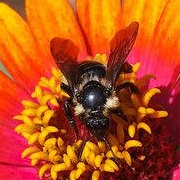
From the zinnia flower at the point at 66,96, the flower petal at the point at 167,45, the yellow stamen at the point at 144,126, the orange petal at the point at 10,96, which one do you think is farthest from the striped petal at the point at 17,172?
the flower petal at the point at 167,45

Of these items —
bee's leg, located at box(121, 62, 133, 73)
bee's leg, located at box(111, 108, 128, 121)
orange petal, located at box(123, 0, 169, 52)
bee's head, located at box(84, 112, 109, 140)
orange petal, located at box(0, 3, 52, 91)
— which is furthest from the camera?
orange petal, located at box(0, 3, 52, 91)

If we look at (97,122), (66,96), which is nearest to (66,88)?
(66,96)

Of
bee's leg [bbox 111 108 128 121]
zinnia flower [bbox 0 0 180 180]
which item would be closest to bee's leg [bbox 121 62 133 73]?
zinnia flower [bbox 0 0 180 180]

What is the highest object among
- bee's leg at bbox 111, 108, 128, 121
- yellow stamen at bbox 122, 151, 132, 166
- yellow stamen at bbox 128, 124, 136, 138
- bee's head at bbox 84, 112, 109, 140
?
bee's leg at bbox 111, 108, 128, 121

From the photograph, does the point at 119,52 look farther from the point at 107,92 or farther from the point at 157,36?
the point at 157,36

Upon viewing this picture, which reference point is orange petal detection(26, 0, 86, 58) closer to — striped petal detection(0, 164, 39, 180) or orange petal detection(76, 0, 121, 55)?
orange petal detection(76, 0, 121, 55)

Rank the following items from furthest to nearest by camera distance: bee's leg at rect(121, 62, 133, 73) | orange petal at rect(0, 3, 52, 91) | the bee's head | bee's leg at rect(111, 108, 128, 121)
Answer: orange petal at rect(0, 3, 52, 91) < bee's leg at rect(121, 62, 133, 73) < bee's leg at rect(111, 108, 128, 121) < the bee's head

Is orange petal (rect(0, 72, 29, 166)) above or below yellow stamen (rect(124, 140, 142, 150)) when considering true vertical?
above
